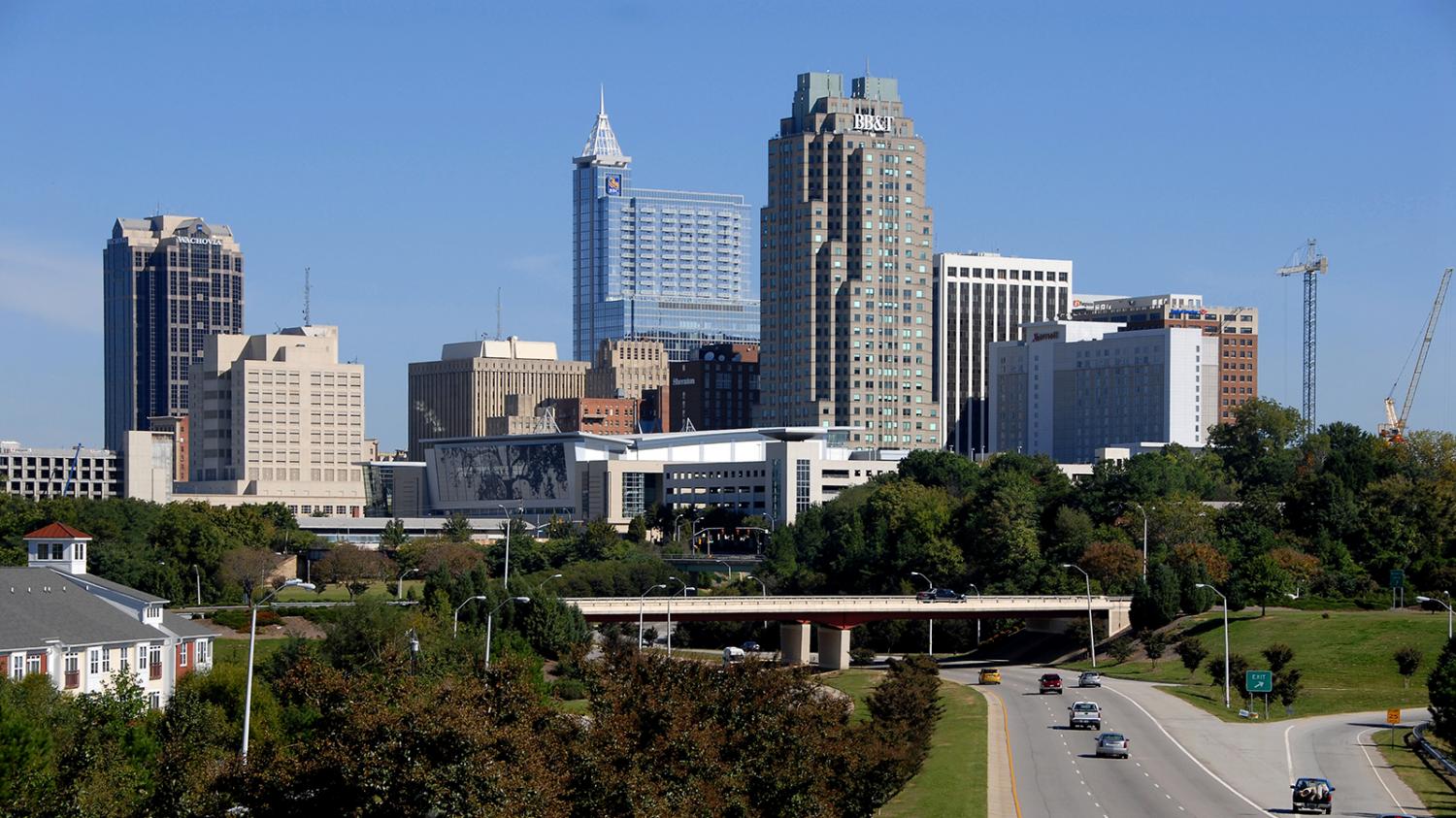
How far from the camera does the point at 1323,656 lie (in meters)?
137

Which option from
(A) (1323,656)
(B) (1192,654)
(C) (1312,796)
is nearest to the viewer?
(C) (1312,796)

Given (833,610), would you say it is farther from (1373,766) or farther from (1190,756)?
(1373,766)

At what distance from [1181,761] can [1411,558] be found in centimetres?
8851

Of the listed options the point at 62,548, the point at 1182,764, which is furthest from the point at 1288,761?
the point at 62,548

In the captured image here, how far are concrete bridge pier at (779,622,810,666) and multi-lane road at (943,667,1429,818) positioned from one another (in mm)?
41497

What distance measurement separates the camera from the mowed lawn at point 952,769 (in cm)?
8250

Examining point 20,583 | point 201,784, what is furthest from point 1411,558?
point 201,784

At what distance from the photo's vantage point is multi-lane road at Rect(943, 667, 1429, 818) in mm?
81250

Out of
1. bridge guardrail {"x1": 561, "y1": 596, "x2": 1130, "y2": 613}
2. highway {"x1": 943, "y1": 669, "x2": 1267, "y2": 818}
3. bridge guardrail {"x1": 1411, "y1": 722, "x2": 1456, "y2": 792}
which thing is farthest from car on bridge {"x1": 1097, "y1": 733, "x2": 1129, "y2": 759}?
bridge guardrail {"x1": 561, "y1": 596, "x2": 1130, "y2": 613}

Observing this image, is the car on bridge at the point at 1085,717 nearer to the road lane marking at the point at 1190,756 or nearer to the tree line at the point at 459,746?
the road lane marking at the point at 1190,756

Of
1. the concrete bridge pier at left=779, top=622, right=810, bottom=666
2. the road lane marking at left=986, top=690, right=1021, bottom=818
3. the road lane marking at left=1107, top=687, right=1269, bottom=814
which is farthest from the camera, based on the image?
the concrete bridge pier at left=779, top=622, right=810, bottom=666

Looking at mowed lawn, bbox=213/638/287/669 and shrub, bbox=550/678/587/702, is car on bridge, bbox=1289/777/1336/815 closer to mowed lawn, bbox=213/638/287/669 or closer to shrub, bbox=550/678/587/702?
shrub, bbox=550/678/587/702

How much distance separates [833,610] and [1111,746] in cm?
6676

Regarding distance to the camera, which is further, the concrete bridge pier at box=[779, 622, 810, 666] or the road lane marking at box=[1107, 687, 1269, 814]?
the concrete bridge pier at box=[779, 622, 810, 666]
